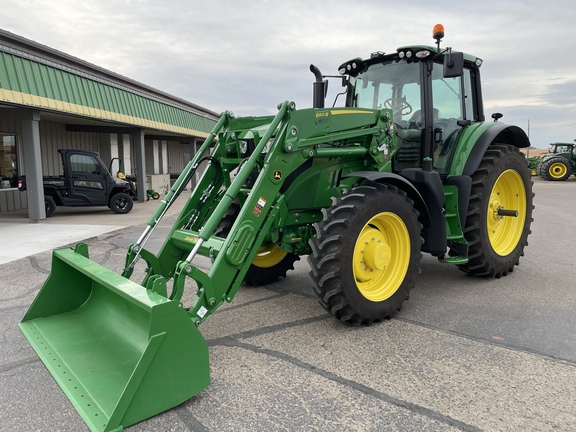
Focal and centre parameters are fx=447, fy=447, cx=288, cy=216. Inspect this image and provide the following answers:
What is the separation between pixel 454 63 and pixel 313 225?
6.94 feet

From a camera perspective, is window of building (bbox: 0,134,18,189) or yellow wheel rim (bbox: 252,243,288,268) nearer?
yellow wheel rim (bbox: 252,243,288,268)


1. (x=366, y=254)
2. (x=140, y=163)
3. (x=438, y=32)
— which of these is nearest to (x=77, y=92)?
(x=140, y=163)

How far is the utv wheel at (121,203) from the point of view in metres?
13.5

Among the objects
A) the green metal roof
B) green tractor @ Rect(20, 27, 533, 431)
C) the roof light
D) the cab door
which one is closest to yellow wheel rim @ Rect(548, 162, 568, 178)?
the green metal roof

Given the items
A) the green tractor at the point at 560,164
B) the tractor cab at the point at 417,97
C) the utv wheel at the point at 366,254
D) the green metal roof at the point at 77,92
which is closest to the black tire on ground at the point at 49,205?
the green metal roof at the point at 77,92

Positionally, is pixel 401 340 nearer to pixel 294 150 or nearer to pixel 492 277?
pixel 294 150

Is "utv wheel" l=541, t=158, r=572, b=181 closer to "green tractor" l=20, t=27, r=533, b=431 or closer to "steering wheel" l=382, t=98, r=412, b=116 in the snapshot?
"green tractor" l=20, t=27, r=533, b=431

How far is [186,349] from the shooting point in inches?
105

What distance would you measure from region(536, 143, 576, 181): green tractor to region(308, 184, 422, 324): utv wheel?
1040 inches

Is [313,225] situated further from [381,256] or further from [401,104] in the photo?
[401,104]

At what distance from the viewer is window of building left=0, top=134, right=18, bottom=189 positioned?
13625mm

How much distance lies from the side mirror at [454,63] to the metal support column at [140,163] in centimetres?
1374

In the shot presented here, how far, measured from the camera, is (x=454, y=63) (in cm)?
430

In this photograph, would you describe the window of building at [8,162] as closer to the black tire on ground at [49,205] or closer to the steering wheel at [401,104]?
the black tire on ground at [49,205]
